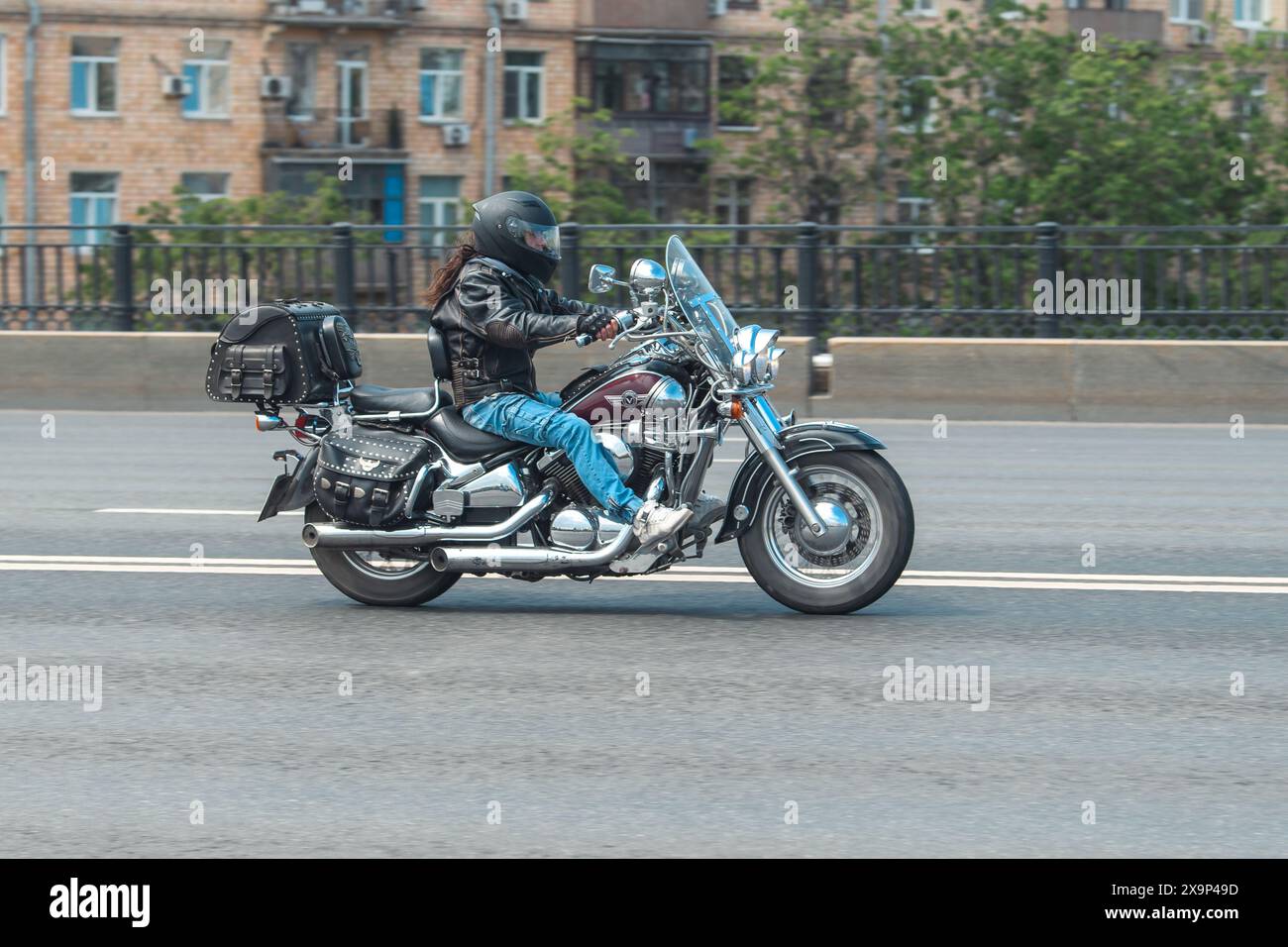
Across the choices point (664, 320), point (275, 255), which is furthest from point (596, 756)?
point (275, 255)

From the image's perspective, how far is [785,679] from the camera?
21.1 ft

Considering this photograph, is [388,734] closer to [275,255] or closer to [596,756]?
[596,756]

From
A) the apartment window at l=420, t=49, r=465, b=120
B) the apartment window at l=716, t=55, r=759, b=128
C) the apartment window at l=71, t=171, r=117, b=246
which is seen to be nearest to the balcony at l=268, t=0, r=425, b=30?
the apartment window at l=420, t=49, r=465, b=120

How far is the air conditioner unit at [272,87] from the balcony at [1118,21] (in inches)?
791

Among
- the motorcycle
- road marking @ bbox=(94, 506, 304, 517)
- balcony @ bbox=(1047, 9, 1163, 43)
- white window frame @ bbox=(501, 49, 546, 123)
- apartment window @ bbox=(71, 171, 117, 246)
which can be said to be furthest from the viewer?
balcony @ bbox=(1047, 9, 1163, 43)

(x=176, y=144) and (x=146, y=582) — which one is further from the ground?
(x=176, y=144)

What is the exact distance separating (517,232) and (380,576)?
144cm

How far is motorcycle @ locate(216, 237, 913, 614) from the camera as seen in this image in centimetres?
729

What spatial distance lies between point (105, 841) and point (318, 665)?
2.00 metres

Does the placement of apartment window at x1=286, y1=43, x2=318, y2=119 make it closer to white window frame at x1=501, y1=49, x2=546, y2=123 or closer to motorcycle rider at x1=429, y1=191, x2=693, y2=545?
white window frame at x1=501, y1=49, x2=546, y2=123

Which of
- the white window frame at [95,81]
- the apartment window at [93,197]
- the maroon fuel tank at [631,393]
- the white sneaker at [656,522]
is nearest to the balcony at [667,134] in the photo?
the white window frame at [95,81]

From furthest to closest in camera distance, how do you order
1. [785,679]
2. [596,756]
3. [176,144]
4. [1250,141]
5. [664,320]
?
[176,144] → [1250,141] → [664,320] → [785,679] → [596,756]

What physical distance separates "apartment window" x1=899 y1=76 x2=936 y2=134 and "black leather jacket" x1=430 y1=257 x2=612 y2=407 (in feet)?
97.2

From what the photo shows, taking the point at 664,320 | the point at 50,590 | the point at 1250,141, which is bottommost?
the point at 50,590
